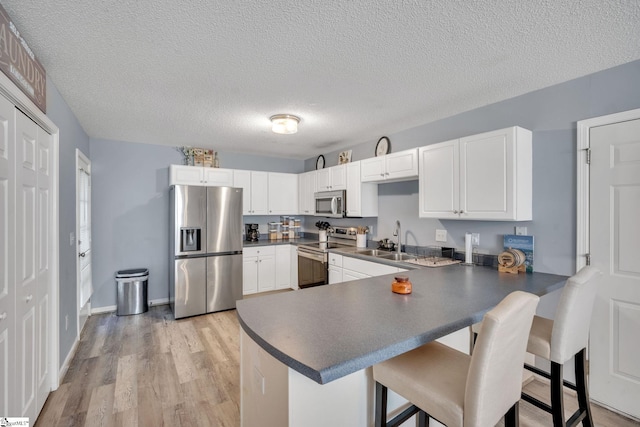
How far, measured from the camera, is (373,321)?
1327 millimetres

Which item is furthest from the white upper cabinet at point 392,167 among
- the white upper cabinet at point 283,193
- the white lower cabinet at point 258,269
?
the white lower cabinet at point 258,269

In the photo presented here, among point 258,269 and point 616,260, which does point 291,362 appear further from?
point 258,269

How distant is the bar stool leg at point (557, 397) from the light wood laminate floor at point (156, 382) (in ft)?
1.91

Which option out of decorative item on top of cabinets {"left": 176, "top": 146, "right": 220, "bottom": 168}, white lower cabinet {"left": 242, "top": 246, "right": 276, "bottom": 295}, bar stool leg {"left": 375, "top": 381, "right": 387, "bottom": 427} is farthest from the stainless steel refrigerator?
bar stool leg {"left": 375, "top": 381, "right": 387, "bottom": 427}

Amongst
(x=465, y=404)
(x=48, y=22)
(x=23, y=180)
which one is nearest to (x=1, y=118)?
(x=23, y=180)

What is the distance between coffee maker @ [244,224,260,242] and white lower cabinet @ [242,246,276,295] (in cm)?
47

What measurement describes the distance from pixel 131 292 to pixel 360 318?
3863mm

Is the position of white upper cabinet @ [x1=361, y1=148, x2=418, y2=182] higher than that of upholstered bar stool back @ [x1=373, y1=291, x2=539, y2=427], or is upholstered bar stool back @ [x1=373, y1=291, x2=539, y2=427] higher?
white upper cabinet @ [x1=361, y1=148, x2=418, y2=182]

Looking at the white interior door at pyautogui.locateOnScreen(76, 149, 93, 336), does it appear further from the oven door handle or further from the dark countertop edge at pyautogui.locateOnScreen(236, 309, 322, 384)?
Result: the dark countertop edge at pyautogui.locateOnScreen(236, 309, 322, 384)

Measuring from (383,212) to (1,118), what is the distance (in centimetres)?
354

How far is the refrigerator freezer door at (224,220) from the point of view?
4.13 metres

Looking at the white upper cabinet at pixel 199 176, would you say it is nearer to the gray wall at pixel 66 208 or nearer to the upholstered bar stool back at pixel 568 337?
the gray wall at pixel 66 208

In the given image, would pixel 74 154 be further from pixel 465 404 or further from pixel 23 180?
pixel 465 404

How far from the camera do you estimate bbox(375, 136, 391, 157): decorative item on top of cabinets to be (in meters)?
3.86
